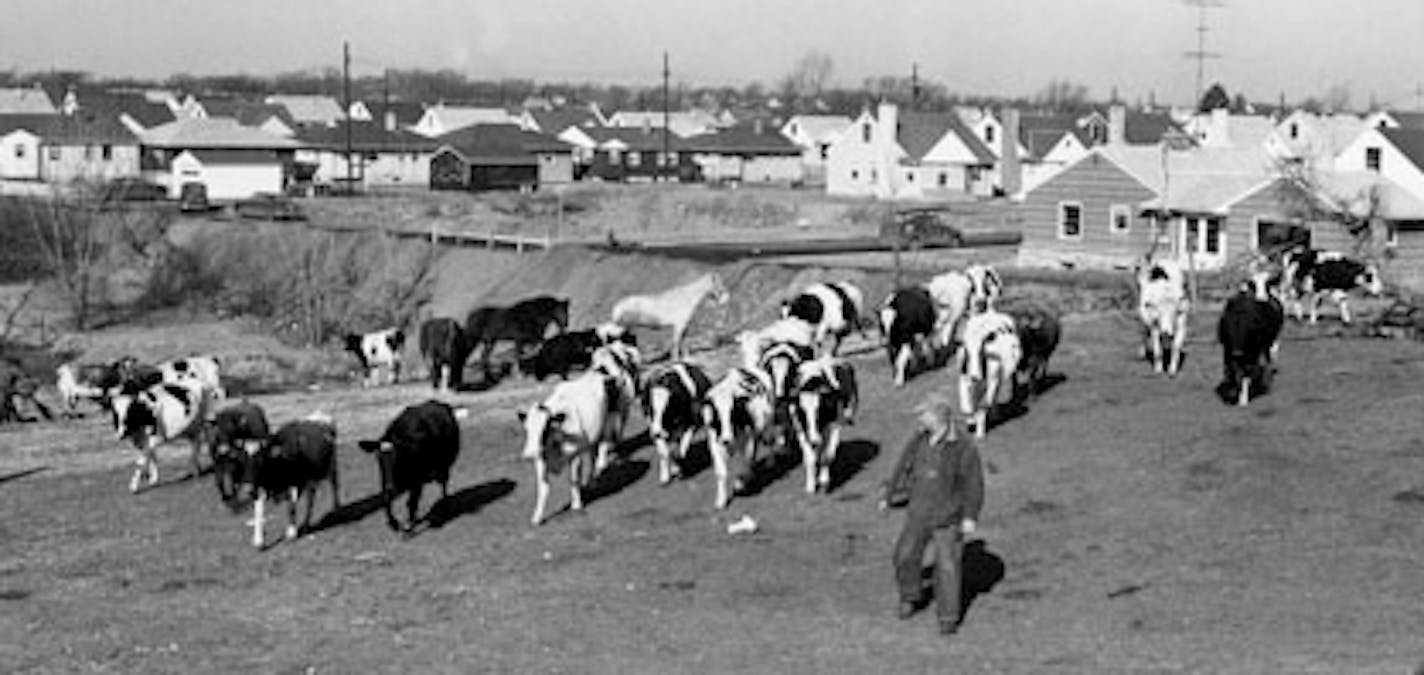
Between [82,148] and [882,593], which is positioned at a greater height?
[82,148]

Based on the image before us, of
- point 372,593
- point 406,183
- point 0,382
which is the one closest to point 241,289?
point 0,382

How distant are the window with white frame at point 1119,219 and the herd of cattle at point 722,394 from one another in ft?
64.8

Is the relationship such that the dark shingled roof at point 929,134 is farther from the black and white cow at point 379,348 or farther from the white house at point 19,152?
the black and white cow at point 379,348

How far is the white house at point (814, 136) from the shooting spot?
12812 cm

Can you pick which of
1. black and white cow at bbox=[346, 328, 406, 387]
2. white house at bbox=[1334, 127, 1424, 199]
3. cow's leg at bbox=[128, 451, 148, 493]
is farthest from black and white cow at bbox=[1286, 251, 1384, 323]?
white house at bbox=[1334, 127, 1424, 199]

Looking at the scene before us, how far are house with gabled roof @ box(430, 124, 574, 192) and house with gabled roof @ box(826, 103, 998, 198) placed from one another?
1647cm

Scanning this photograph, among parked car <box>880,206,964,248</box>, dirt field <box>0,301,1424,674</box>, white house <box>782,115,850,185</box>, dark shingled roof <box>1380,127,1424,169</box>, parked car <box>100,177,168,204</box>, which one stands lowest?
dirt field <box>0,301,1424,674</box>

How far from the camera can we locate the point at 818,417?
21016mm

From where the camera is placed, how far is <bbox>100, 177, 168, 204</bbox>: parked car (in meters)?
70.7

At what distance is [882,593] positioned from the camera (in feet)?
55.8

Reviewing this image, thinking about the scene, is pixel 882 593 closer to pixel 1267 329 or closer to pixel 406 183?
pixel 1267 329

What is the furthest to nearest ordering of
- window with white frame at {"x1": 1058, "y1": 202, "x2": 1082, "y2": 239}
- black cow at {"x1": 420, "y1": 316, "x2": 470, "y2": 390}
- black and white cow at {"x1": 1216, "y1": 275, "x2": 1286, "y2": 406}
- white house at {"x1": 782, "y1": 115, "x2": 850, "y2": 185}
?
1. white house at {"x1": 782, "y1": 115, "x2": 850, "y2": 185}
2. window with white frame at {"x1": 1058, "y1": 202, "x2": 1082, "y2": 239}
3. black cow at {"x1": 420, "y1": 316, "x2": 470, "y2": 390}
4. black and white cow at {"x1": 1216, "y1": 275, "x2": 1286, "y2": 406}

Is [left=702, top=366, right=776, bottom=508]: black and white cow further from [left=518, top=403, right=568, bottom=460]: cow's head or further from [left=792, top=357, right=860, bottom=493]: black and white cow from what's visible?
[left=518, top=403, right=568, bottom=460]: cow's head

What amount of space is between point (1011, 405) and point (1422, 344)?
7.73m
